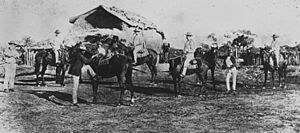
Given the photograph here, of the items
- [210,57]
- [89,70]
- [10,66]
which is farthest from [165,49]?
[10,66]

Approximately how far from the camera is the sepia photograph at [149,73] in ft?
14.5

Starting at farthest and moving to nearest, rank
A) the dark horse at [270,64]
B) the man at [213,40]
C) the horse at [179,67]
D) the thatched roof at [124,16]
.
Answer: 1. the dark horse at [270,64]
2. the horse at [179,67]
3. the man at [213,40]
4. the thatched roof at [124,16]

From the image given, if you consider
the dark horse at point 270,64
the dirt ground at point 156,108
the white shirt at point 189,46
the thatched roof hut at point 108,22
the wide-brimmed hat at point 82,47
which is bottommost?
the dirt ground at point 156,108

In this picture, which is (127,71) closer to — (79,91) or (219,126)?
(79,91)

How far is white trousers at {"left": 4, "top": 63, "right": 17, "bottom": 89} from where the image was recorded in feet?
16.7

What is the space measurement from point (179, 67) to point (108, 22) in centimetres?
108

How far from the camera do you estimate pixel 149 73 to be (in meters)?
5.69

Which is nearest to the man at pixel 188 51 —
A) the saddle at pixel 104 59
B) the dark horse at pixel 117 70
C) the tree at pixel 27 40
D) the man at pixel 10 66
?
the dark horse at pixel 117 70

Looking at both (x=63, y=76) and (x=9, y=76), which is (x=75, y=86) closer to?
(x=63, y=76)

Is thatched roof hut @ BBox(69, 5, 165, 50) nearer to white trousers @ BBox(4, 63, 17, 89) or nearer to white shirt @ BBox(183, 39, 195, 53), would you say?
white shirt @ BBox(183, 39, 195, 53)

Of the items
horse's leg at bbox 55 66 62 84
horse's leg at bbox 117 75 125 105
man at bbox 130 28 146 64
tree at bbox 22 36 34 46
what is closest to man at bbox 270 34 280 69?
man at bbox 130 28 146 64

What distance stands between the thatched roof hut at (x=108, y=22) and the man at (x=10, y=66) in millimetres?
788

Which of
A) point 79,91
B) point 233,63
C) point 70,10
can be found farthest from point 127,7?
point 233,63

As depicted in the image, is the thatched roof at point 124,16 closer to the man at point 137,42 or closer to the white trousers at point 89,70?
the man at point 137,42
